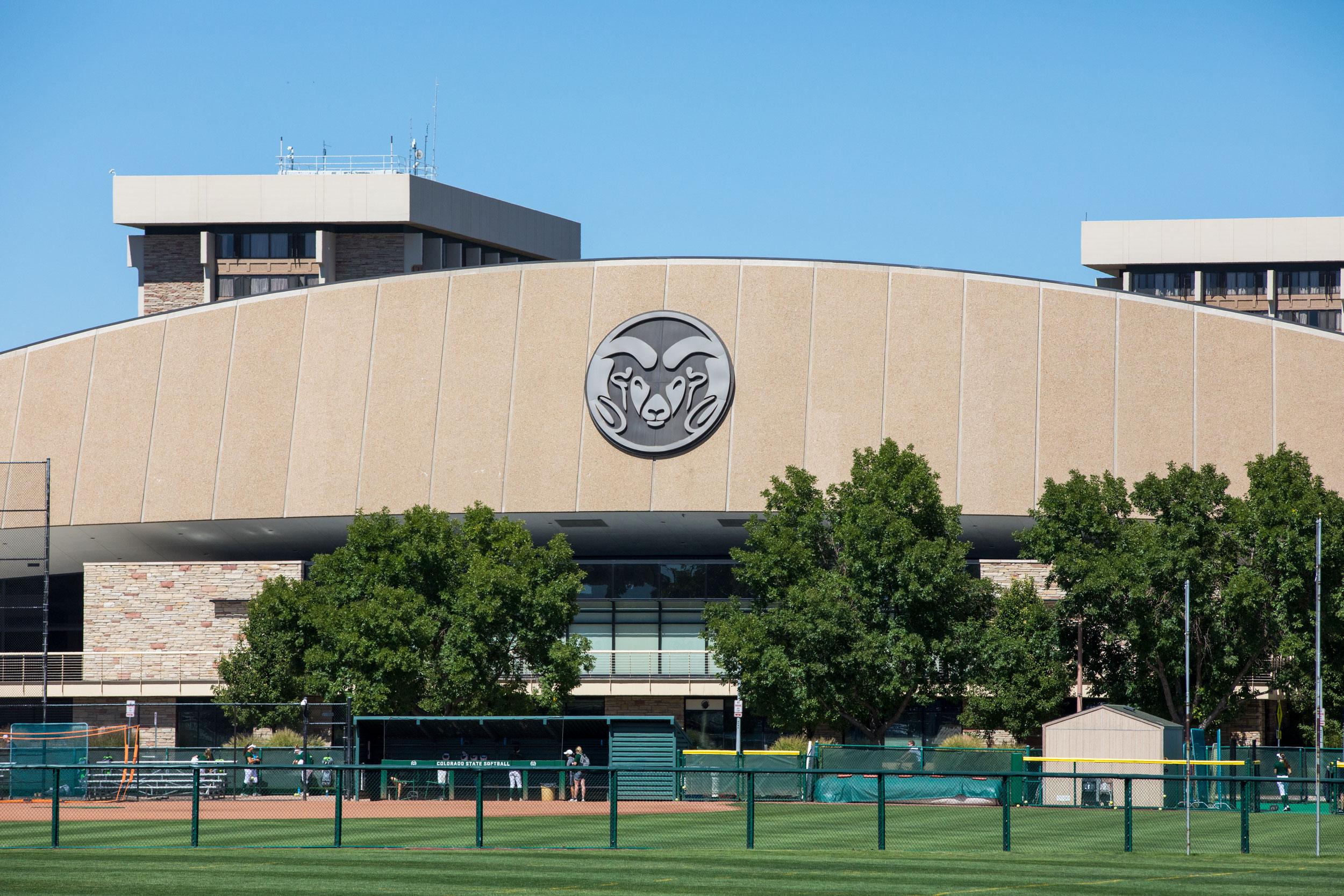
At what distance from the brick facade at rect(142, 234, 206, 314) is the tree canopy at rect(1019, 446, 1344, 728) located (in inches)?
2698

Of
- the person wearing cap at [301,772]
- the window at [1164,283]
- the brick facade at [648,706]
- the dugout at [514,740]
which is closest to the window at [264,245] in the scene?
the brick facade at [648,706]

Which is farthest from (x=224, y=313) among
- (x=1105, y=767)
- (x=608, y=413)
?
(x=1105, y=767)

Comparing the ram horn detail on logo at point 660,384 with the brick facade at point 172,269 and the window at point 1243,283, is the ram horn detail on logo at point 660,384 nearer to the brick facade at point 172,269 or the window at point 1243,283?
the brick facade at point 172,269

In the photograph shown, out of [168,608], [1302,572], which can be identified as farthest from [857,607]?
[168,608]

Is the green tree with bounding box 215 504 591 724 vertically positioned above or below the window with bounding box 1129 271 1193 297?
below

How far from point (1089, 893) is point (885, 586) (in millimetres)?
27715

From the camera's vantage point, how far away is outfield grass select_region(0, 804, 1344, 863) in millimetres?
27016

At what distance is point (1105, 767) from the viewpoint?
40.4m

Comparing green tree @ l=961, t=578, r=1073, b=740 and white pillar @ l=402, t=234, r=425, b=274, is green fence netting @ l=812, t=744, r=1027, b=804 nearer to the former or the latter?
green tree @ l=961, t=578, r=1073, b=740

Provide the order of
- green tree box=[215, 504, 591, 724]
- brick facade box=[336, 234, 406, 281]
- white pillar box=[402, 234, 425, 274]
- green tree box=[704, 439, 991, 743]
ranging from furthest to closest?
1. brick facade box=[336, 234, 406, 281]
2. white pillar box=[402, 234, 425, 274]
3. green tree box=[215, 504, 591, 724]
4. green tree box=[704, 439, 991, 743]

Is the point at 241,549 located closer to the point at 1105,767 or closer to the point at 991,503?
the point at 991,503

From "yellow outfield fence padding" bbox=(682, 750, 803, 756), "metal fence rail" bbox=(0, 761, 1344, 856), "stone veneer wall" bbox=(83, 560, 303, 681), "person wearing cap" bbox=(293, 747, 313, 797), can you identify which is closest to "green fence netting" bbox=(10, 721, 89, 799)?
"metal fence rail" bbox=(0, 761, 1344, 856)

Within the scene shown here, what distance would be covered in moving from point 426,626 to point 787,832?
839 inches

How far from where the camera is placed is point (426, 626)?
48.2 meters
